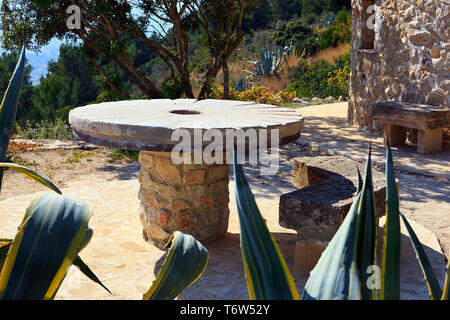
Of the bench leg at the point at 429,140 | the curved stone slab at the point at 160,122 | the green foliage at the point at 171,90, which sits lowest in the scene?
the bench leg at the point at 429,140

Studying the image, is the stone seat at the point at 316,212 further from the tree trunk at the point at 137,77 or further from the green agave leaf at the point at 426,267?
the tree trunk at the point at 137,77

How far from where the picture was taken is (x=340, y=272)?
92cm

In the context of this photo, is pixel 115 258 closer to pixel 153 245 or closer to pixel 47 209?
pixel 153 245

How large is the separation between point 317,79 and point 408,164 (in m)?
7.08

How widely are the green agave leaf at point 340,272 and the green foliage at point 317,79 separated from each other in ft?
32.6

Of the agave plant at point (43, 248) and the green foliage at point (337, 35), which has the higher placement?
the green foliage at point (337, 35)

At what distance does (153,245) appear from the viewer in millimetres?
3270

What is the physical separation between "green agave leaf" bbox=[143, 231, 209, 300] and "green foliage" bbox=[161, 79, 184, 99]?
5953 mm

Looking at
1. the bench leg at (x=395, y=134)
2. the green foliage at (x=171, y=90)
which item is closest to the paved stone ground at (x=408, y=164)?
the bench leg at (x=395, y=134)

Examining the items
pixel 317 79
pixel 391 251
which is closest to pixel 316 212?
pixel 391 251

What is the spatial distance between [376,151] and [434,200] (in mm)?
1858

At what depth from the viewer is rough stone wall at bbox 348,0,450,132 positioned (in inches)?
231

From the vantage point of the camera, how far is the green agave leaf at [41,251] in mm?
857

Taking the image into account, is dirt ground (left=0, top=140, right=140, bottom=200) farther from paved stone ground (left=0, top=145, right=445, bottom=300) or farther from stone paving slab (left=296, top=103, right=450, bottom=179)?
stone paving slab (left=296, top=103, right=450, bottom=179)
